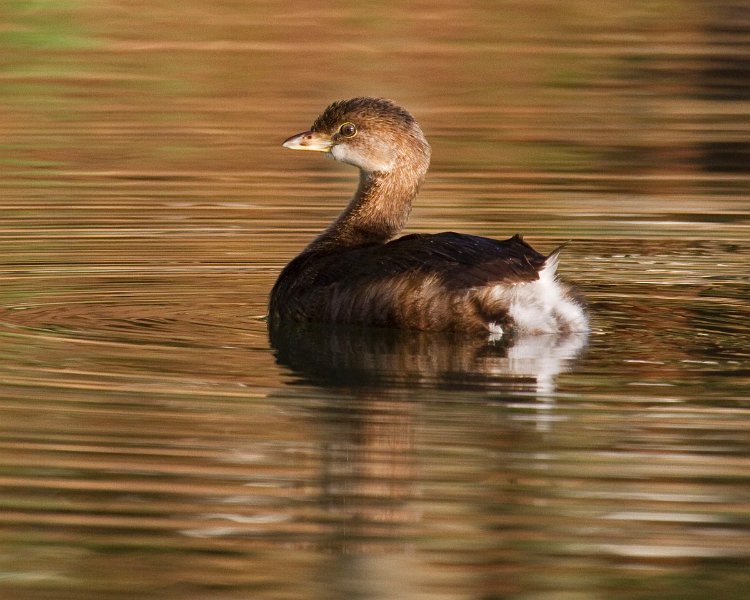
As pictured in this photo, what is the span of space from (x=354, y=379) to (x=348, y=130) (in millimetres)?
2349

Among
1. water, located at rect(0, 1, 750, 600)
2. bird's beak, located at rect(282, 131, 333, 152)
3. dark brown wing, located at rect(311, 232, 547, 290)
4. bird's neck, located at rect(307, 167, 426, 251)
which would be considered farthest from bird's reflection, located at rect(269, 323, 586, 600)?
bird's beak, located at rect(282, 131, 333, 152)

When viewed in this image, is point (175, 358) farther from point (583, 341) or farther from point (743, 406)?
point (743, 406)

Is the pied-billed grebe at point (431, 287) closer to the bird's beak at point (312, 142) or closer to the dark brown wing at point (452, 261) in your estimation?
the dark brown wing at point (452, 261)

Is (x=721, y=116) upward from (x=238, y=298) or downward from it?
upward

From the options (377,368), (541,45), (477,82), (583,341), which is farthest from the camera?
(541,45)

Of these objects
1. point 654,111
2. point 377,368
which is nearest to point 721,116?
point 654,111

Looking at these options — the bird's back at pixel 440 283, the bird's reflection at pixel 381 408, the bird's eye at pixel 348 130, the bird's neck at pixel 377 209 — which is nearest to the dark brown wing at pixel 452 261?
the bird's back at pixel 440 283

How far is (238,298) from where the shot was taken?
964 centimetres

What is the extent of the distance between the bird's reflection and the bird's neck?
2.96 feet

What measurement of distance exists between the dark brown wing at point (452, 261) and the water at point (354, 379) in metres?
0.28

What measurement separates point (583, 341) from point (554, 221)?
3.49m

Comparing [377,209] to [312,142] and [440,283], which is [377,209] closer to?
[312,142]

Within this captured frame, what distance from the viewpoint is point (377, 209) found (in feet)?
31.6

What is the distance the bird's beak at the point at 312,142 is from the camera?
9750 mm
